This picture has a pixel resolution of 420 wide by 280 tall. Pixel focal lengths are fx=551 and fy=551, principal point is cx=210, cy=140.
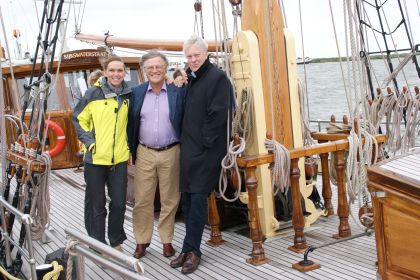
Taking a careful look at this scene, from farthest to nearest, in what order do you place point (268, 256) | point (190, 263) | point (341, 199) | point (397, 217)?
point (341, 199) → point (268, 256) → point (190, 263) → point (397, 217)

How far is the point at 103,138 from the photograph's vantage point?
394 centimetres

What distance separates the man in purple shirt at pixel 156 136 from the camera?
3932 mm

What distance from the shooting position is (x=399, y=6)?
6648 mm

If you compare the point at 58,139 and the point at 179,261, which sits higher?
the point at 58,139

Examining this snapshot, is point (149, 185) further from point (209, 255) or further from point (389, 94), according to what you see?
point (389, 94)

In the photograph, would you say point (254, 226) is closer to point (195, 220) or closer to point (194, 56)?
point (195, 220)

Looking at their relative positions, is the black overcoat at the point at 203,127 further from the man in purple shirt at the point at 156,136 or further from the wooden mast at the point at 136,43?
the wooden mast at the point at 136,43

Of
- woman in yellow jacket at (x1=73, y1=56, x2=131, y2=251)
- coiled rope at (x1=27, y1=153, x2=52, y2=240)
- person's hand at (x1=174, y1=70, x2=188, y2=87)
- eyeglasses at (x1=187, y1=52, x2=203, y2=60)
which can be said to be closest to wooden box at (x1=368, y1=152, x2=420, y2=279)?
eyeglasses at (x1=187, y1=52, x2=203, y2=60)

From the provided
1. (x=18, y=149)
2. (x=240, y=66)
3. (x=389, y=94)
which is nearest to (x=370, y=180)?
(x=240, y=66)

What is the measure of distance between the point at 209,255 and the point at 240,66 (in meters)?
1.52

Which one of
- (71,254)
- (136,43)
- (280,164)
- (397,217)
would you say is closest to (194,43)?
(280,164)

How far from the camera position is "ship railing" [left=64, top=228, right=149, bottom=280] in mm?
2158

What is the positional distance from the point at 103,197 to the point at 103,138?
468mm

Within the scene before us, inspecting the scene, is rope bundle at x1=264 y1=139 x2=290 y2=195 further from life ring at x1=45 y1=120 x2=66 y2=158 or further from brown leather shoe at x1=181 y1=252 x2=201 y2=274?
life ring at x1=45 y1=120 x2=66 y2=158
